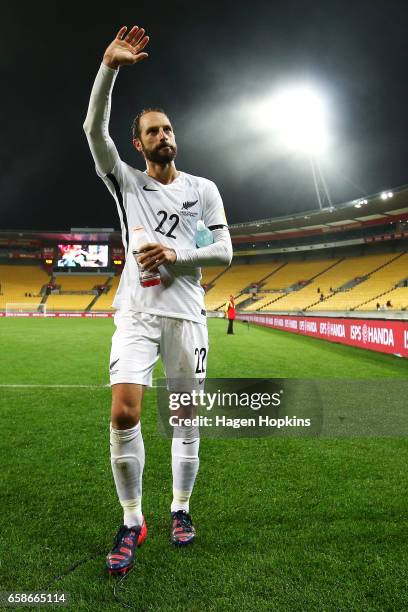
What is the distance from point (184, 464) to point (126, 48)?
8.14 feet

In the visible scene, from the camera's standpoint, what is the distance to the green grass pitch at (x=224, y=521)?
6.77ft

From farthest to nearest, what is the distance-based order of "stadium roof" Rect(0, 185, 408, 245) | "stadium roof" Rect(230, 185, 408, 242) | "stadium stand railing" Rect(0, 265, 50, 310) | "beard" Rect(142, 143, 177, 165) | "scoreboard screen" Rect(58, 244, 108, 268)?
"scoreboard screen" Rect(58, 244, 108, 268)
"stadium stand railing" Rect(0, 265, 50, 310)
"stadium roof" Rect(0, 185, 408, 245)
"stadium roof" Rect(230, 185, 408, 242)
"beard" Rect(142, 143, 177, 165)

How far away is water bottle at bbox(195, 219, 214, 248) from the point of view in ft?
9.21

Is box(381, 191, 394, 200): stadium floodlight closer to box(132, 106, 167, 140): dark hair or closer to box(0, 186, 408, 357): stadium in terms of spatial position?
box(0, 186, 408, 357): stadium

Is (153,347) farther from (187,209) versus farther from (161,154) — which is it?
(161,154)

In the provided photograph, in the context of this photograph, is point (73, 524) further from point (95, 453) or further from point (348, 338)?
point (348, 338)

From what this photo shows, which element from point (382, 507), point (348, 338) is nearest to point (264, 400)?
point (382, 507)

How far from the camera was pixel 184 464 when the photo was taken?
9.09 ft

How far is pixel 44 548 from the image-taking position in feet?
7.98

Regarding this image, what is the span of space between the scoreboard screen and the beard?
5492 centimetres

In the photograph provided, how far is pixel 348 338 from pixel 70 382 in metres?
10.9

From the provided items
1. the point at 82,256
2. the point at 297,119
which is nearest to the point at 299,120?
the point at 297,119

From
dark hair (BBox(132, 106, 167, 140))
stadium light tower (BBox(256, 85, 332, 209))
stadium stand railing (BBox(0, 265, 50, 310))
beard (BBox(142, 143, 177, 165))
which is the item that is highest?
stadium light tower (BBox(256, 85, 332, 209))

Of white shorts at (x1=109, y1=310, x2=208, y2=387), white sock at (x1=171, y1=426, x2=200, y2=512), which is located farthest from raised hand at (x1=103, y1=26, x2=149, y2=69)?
white sock at (x1=171, y1=426, x2=200, y2=512)
